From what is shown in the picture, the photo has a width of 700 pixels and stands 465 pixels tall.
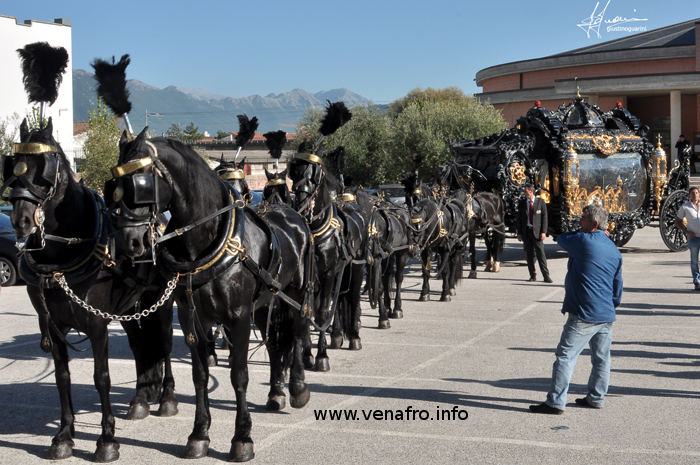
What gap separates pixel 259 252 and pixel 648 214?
16984 millimetres

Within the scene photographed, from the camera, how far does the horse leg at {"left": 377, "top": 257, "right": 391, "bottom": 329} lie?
11.8m

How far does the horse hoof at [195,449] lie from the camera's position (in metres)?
6.14

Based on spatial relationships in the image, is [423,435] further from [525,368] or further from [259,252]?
[525,368]

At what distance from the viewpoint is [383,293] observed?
41.8 ft

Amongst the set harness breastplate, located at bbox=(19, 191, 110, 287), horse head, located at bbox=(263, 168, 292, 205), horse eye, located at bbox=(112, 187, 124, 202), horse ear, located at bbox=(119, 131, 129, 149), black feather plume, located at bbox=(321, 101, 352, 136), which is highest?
black feather plume, located at bbox=(321, 101, 352, 136)

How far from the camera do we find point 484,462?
595 centimetres

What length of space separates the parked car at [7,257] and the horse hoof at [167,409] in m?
10.9

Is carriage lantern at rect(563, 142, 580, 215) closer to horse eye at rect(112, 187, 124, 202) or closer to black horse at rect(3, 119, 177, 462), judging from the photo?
black horse at rect(3, 119, 177, 462)

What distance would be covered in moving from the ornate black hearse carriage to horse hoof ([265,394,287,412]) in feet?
42.9

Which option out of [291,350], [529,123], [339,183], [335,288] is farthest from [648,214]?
[291,350]

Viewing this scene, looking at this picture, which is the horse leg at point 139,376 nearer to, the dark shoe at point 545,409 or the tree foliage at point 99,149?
the dark shoe at point 545,409

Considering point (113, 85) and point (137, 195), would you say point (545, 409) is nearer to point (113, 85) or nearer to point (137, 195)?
point (137, 195)

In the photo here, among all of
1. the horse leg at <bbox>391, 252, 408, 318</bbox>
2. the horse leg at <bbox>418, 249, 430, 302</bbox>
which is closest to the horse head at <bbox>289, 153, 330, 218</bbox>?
the horse leg at <bbox>391, 252, 408, 318</bbox>

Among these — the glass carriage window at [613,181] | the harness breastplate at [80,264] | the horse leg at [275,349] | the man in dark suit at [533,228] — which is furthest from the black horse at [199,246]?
the glass carriage window at [613,181]
